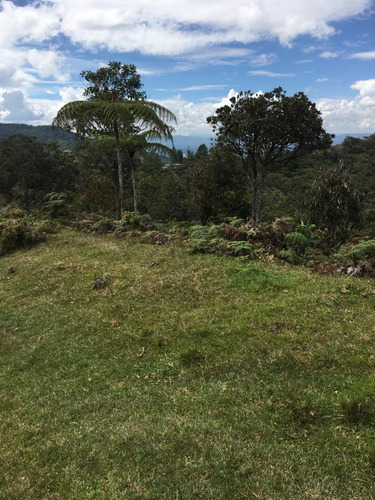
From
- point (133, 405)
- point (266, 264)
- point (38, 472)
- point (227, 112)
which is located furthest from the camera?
point (227, 112)

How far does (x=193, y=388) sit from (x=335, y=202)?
12110mm

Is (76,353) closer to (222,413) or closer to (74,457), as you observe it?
(74,457)

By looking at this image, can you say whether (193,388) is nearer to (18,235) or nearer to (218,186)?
(18,235)

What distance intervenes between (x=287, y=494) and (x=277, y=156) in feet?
78.1

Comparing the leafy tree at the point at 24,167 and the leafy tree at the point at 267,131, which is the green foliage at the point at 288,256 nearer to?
the leafy tree at the point at 267,131

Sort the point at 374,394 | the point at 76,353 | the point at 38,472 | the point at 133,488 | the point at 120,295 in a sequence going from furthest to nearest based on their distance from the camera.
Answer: the point at 120,295
the point at 76,353
the point at 374,394
the point at 38,472
the point at 133,488

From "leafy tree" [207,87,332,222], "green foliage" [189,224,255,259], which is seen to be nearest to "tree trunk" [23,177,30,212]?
"leafy tree" [207,87,332,222]

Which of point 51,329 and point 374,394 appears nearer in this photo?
point 374,394

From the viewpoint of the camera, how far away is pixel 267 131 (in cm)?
2247

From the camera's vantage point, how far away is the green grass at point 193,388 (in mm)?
3199

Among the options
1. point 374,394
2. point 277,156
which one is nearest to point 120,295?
point 374,394

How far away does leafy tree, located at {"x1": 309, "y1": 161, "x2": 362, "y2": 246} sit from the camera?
552 inches

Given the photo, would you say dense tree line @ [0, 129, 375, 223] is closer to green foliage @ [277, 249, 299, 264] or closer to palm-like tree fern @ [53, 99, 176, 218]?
palm-like tree fern @ [53, 99, 176, 218]

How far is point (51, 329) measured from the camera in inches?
265
